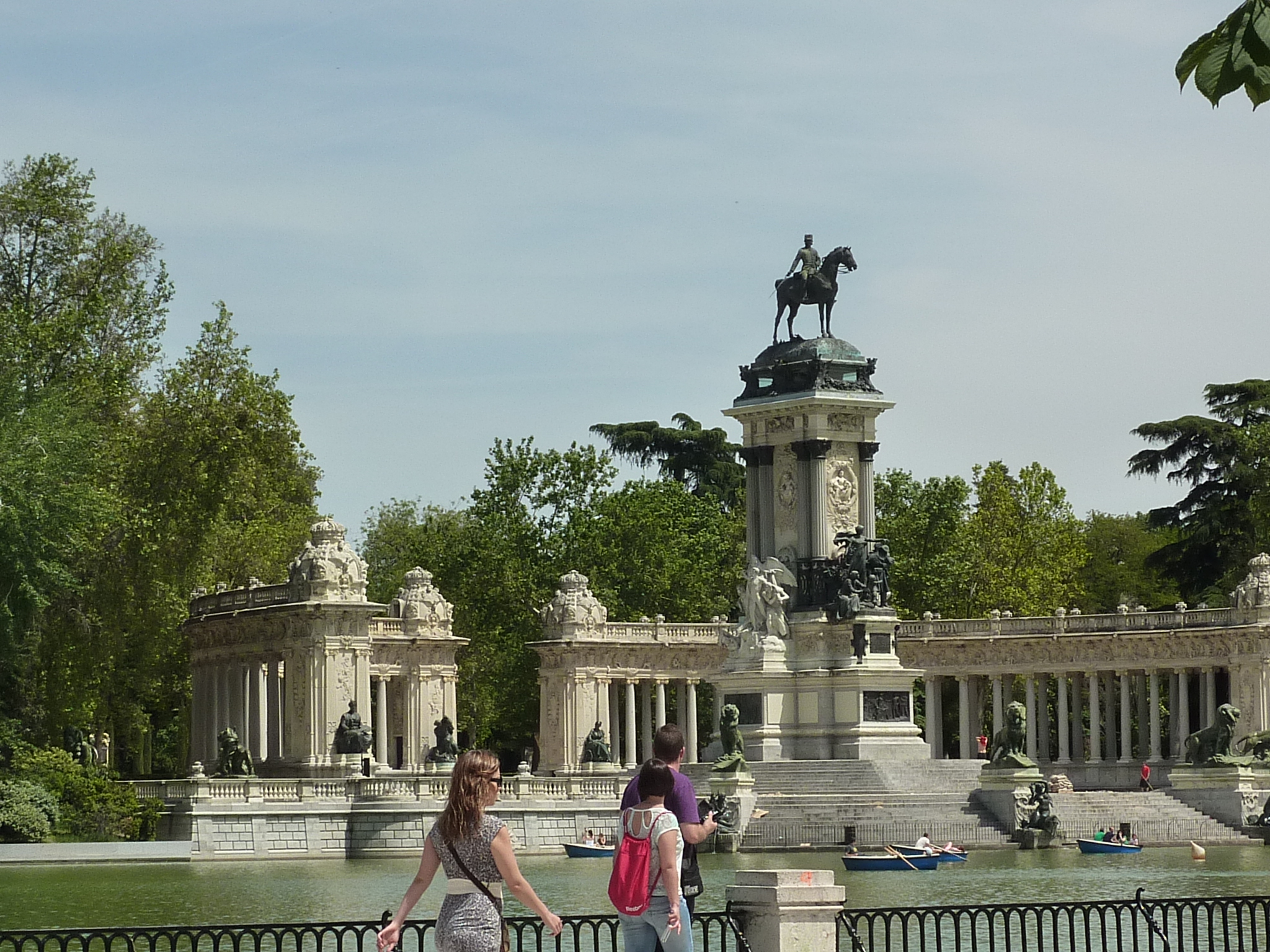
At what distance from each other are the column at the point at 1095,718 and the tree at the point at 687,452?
30.7m

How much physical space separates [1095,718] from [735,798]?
1028 inches

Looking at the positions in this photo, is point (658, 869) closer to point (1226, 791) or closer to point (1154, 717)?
point (1226, 791)

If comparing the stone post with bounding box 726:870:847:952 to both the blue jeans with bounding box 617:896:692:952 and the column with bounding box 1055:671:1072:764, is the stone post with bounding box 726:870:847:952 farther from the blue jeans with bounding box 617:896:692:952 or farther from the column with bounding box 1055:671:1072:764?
the column with bounding box 1055:671:1072:764

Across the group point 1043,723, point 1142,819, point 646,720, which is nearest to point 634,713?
point 646,720

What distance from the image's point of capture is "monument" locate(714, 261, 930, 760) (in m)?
59.9

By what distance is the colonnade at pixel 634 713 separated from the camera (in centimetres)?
7644

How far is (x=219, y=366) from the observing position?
7231cm

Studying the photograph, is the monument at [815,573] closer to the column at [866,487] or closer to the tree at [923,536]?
the column at [866,487]

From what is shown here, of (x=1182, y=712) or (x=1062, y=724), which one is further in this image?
(x=1062, y=724)

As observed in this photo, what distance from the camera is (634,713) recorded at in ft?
259

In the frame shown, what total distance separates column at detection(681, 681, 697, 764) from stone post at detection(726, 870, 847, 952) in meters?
57.6

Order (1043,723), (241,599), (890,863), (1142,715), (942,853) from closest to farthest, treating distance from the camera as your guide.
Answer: (890,863)
(942,853)
(241,599)
(1043,723)
(1142,715)

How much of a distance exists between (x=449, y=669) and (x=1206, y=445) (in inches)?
1182

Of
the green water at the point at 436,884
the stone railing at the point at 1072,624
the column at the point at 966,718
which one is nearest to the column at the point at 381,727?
the stone railing at the point at 1072,624
